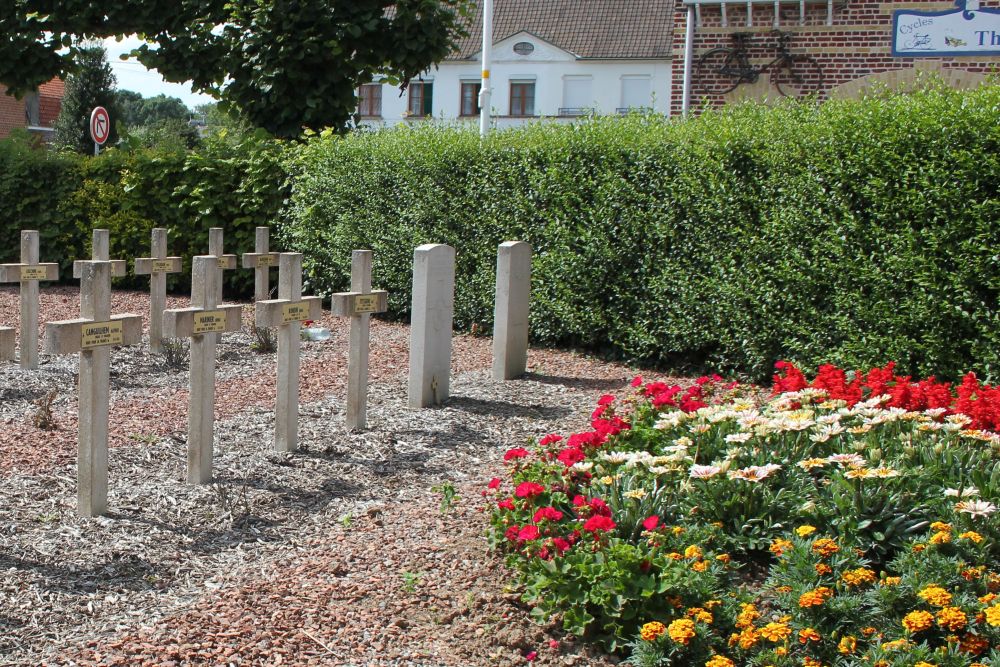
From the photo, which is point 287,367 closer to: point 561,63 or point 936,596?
point 936,596

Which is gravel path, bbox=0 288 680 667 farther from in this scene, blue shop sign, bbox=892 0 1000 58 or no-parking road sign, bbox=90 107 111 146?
no-parking road sign, bbox=90 107 111 146

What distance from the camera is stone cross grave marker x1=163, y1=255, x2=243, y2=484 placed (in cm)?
539

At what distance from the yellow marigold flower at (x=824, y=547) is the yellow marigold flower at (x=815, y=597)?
20 centimetres

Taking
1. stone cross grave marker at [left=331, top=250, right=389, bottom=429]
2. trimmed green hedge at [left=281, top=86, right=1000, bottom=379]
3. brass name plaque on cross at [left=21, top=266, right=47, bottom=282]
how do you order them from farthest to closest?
brass name plaque on cross at [left=21, top=266, right=47, bottom=282] < trimmed green hedge at [left=281, top=86, right=1000, bottom=379] < stone cross grave marker at [left=331, top=250, right=389, bottom=429]

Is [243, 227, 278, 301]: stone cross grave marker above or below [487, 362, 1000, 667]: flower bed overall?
above

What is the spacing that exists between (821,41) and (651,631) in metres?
12.0

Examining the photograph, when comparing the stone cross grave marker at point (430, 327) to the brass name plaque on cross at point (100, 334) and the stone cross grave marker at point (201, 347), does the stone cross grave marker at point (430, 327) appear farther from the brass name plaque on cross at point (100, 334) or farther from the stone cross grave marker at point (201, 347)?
the brass name plaque on cross at point (100, 334)

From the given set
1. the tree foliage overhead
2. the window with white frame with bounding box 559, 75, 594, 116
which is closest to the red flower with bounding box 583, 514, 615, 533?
the tree foliage overhead

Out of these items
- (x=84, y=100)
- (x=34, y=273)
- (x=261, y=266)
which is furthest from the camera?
(x=84, y=100)

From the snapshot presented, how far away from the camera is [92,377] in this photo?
4.85 metres

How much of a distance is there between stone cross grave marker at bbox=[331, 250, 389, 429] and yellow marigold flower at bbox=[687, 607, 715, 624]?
359 centimetres

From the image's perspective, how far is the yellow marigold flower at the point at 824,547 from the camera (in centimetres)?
367

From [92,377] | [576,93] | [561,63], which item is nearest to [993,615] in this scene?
[92,377]

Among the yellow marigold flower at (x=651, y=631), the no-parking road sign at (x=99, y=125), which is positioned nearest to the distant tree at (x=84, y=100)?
the no-parking road sign at (x=99, y=125)
